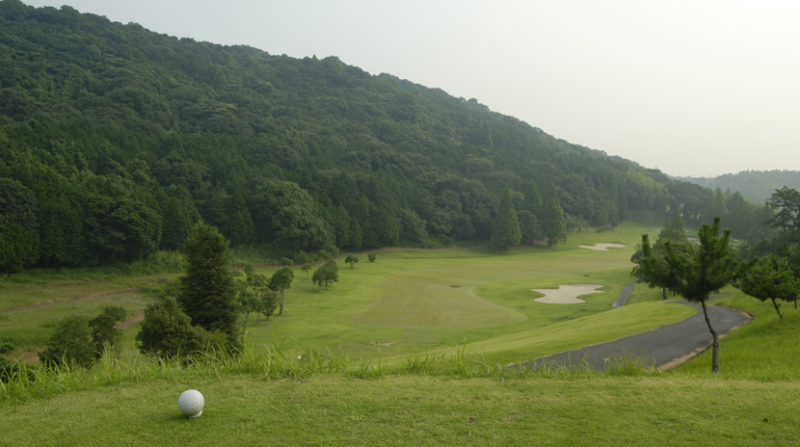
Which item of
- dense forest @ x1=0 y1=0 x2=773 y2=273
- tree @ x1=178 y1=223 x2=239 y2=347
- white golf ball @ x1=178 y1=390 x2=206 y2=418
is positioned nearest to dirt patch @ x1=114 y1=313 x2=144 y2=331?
tree @ x1=178 y1=223 x2=239 y2=347

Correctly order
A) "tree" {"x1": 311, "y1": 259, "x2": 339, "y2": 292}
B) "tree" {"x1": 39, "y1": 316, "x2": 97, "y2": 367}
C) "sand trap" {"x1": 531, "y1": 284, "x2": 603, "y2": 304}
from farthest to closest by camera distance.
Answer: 1. "tree" {"x1": 311, "y1": 259, "x2": 339, "y2": 292}
2. "sand trap" {"x1": 531, "y1": 284, "x2": 603, "y2": 304}
3. "tree" {"x1": 39, "y1": 316, "x2": 97, "y2": 367}

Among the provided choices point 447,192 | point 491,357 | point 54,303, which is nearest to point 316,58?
point 447,192

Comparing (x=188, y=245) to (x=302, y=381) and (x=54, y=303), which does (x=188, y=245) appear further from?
(x=54, y=303)

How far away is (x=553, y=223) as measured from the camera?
8281 centimetres

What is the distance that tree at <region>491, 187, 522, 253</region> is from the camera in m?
77.2

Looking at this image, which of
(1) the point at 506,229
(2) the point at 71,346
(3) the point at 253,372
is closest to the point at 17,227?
(2) the point at 71,346

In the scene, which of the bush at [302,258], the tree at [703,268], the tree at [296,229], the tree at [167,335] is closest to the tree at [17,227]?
the bush at [302,258]

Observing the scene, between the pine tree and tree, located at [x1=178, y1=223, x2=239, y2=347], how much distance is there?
234ft

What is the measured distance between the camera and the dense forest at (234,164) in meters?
Answer: 43.5

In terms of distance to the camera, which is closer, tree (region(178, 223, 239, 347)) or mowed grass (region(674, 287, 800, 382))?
mowed grass (region(674, 287, 800, 382))

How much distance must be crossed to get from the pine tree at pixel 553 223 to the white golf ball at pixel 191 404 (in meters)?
83.0

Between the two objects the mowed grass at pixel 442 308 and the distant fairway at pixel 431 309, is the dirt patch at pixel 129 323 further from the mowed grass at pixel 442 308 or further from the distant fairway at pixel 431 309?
the distant fairway at pixel 431 309

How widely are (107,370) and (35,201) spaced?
44260 millimetres

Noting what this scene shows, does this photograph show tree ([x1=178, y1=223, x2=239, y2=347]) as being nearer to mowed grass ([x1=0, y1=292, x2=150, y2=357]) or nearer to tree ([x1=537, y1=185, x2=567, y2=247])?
mowed grass ([x1=0, y1=292, x2=150, y2=357])
